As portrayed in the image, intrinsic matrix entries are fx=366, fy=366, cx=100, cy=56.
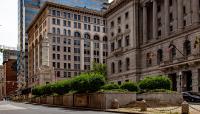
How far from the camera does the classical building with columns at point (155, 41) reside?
64312 mm

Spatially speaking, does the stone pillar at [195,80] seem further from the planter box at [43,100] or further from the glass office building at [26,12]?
the glass office building at [26,12]

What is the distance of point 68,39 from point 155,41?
2358 inches

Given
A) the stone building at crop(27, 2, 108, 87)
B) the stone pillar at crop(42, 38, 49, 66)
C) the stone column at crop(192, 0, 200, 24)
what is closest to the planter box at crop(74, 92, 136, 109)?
the stone column at crop(192, 0, 200, 24)

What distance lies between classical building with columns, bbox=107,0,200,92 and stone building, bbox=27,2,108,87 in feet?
115

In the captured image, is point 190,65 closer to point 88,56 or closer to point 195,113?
point 195,113

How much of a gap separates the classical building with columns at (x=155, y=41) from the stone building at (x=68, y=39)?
35121mm

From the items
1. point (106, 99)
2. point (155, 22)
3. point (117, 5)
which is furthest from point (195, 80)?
point (117, 5)

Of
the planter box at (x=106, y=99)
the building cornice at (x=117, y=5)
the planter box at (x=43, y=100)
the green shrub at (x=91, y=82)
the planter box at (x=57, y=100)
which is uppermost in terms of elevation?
the building cornice at (x=117, y=5)

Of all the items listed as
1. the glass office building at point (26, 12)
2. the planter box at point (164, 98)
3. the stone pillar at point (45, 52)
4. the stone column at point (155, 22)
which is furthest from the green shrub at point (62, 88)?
the glass office building at point (26, 12)

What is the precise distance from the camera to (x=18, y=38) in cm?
18850

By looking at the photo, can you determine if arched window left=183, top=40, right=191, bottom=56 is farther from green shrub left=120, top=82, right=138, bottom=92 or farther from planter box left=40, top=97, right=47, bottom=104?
planter box left=40, top=97, right=47, bottom=104

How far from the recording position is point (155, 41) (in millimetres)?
75812

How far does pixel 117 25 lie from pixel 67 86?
40176 mm

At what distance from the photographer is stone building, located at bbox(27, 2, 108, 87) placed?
127 meters
